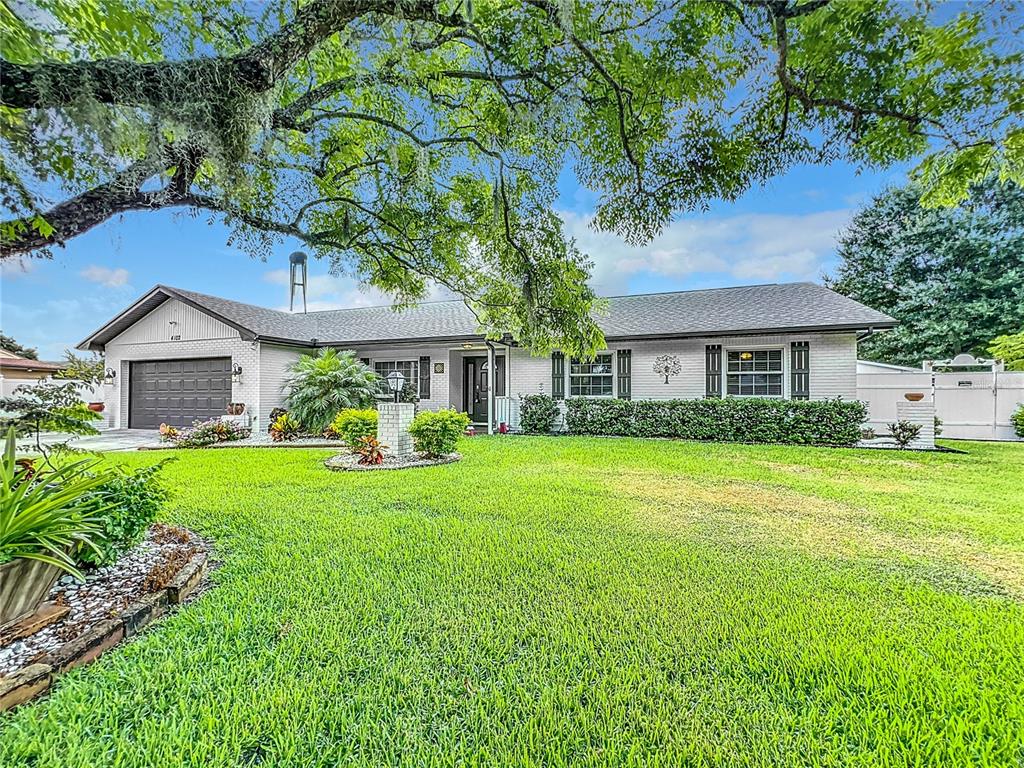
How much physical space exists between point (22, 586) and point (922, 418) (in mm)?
13991

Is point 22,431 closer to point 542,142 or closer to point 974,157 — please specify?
point 542,142

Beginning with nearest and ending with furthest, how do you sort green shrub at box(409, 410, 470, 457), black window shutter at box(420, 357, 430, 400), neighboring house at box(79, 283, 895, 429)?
1. green shrub at box(409, 410, 470, 457)
2. neighboring house at box(79, 283, 895, 429)
3. black window shutter at box(420, 357, 430, 400)

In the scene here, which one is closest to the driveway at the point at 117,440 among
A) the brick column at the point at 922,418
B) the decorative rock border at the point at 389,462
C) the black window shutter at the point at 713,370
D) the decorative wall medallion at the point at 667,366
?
the decorative rock border at the point at 389,462

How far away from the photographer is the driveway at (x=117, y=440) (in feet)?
34.2

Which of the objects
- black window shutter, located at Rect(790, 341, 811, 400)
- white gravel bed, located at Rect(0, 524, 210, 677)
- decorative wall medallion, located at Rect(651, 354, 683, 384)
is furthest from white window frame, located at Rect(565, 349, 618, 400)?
white gravel bed, located at Rect(0, 524, 210, 677)

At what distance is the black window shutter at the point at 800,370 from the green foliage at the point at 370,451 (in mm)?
9932

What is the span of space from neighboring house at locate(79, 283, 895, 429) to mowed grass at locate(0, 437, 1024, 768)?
23.2 ft

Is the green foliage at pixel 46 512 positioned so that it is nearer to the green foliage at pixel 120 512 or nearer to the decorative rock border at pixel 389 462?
the green foliage at pixel 120 512

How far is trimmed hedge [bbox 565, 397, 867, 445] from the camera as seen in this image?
1053cm

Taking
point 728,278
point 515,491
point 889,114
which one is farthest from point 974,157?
point 728,278

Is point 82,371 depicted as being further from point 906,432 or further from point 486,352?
point 906,432

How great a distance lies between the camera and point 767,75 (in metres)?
2.69

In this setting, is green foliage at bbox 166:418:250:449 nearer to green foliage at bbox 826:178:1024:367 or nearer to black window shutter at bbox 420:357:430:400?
black window shutter at bbox 420:357:430:400

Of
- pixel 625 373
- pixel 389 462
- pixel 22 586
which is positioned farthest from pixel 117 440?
pixel 625 373
